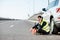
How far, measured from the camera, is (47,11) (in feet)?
54.2

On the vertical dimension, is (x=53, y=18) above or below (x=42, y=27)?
above

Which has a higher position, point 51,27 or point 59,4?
point 59,4

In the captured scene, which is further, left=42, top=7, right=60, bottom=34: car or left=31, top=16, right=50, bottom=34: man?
left=31, top=16, right=50, bottom=34: man

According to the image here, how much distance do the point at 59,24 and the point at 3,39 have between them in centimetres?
379

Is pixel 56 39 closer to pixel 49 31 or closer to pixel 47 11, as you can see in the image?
pixel 49 31

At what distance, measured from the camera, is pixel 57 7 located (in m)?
15.0

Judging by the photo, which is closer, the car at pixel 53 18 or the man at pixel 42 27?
the car at pixel 53 18

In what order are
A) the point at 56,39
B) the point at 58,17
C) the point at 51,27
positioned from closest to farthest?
the point at 56,39 < the point at 58,17 < the point at 51,27

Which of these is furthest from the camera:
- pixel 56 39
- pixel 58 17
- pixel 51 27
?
pixel 51 27

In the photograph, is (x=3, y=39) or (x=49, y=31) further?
(x=49, y=31)

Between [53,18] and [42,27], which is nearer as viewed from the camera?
[42,27]

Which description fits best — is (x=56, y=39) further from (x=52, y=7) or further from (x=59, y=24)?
(x=52, y=7)

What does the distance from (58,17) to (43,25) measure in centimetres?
101

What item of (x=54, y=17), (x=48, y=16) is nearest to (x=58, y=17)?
(x=54, y=17)
